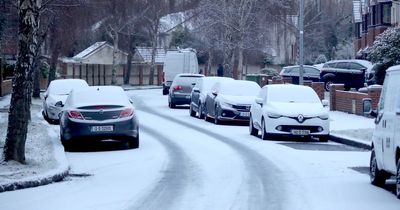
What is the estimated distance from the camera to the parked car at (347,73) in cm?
4591

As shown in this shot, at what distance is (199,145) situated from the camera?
2192 cm

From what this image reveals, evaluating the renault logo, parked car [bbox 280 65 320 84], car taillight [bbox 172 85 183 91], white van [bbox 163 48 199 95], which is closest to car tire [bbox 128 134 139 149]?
the renault logo

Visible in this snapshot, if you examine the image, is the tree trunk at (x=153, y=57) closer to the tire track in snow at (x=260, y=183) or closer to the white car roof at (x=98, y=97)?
the white car roof at (x=98, y=97)

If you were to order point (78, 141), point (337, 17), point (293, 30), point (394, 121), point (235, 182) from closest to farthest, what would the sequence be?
point (394, 121) → point (235, 182) → point (78, 141) → point (293, 30) → point (337, 17)

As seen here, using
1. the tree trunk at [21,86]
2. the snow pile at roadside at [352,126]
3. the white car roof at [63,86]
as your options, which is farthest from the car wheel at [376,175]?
the white car roof at [63,86]

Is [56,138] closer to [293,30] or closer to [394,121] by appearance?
[394,121]

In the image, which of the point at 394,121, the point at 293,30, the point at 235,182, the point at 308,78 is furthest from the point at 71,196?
the point at 293,30

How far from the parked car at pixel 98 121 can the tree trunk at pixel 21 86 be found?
434 centimetres

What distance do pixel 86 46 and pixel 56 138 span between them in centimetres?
7040

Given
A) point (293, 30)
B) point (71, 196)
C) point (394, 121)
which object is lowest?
point (71, 196)

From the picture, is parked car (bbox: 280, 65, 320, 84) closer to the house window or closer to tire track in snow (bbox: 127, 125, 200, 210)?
the house window

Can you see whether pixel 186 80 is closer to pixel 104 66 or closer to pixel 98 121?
pixel 98 121

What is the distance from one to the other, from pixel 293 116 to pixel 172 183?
9.35 metres

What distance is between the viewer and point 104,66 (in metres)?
77.9
